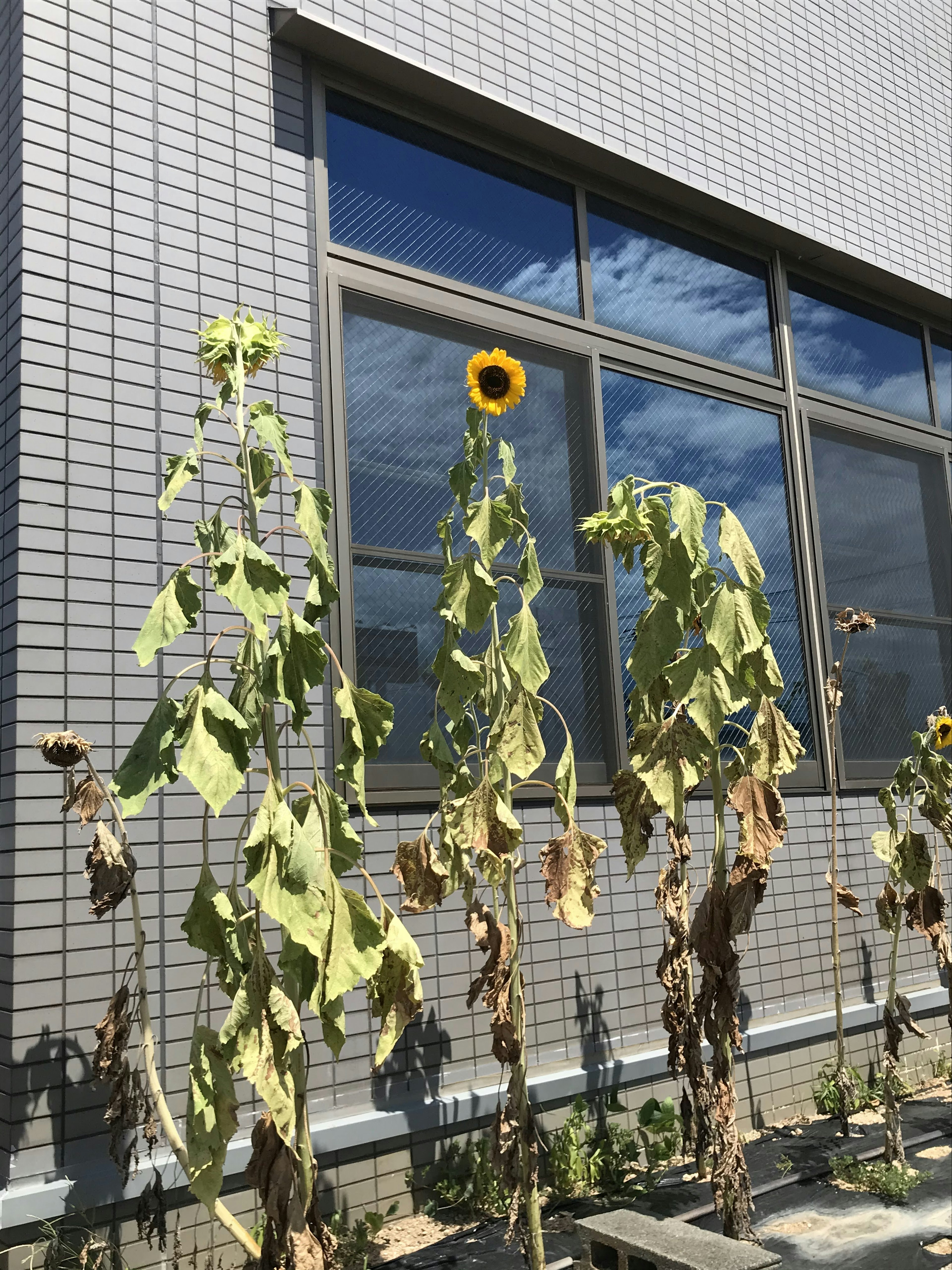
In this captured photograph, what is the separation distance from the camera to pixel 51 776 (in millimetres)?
3055

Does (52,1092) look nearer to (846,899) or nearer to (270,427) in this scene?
(270,427)

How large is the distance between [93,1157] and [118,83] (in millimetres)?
3103

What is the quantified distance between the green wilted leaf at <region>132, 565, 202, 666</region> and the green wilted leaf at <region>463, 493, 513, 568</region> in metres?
0.86

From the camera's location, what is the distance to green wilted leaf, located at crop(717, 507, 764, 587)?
2855 mm

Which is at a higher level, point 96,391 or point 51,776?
point 96,391

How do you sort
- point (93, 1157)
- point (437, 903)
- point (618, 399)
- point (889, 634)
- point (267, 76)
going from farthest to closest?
point (889, 634)
point (618, 399)
point (267, 76)
point (437, 903)
point (93, 1157)

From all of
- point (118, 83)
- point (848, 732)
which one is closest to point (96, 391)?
point (118, 83)

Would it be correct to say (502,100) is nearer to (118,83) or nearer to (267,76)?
(267,76)

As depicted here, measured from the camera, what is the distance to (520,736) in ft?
9.47

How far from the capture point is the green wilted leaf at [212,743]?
2.23 metres

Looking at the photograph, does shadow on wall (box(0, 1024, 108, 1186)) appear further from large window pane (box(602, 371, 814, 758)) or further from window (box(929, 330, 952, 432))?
window (box(929, 330, 952, 432))

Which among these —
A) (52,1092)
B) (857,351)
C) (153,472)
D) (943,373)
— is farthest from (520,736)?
(943,373)

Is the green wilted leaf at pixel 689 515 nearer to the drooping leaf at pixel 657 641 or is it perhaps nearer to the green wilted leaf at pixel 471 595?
the drooping leaf at pixel 657 641

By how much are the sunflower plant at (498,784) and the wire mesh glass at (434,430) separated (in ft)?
2.72
